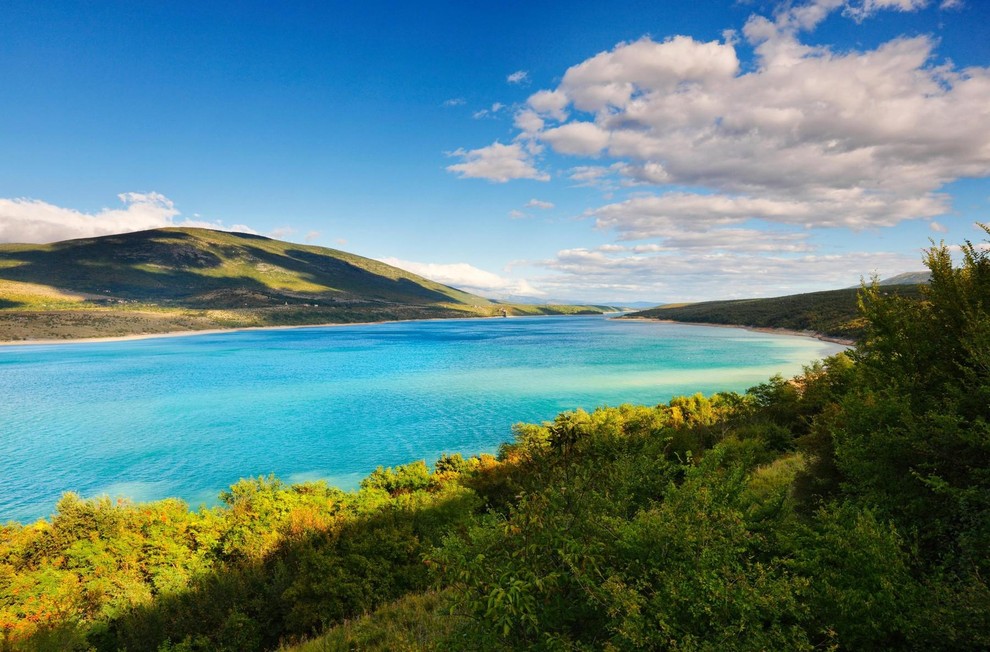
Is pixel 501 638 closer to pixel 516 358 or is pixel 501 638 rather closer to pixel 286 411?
pixel 286 411

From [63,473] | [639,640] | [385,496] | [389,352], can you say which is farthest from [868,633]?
[389,352]

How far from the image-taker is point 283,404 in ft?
202

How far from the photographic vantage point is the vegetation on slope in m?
7.23

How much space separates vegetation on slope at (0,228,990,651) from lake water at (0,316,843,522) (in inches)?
535

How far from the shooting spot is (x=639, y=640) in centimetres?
648

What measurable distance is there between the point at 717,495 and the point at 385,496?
747 inches

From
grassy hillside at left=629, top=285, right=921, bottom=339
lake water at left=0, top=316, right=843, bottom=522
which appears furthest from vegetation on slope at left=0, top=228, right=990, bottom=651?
grassy hillside at left=629, top=285, right=921, bottom=339

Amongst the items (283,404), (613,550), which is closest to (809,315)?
(283,404)

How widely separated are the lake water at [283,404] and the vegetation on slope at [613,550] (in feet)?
44.6

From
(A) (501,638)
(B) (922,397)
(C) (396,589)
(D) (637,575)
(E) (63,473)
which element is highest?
(B) (922,397)

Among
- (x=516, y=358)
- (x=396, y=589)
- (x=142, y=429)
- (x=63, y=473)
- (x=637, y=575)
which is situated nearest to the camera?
(x=637, y=575)

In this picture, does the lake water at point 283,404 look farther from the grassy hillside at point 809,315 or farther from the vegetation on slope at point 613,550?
the grassy hillside at point 809,315

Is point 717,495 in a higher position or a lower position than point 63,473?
higher

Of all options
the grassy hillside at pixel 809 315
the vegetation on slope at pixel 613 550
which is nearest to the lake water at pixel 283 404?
the vegetation on slope at pixel 613 550
